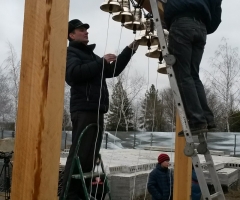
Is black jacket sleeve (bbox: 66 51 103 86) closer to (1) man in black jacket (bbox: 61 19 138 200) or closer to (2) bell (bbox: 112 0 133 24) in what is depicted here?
(1) man in black jacket (bbox: 61 19 138 200)

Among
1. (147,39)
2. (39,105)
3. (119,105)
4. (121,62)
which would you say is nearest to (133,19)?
(147,39)

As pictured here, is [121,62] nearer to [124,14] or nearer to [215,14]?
[124,14]

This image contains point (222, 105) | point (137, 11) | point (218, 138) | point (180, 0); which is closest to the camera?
point (180, 0)

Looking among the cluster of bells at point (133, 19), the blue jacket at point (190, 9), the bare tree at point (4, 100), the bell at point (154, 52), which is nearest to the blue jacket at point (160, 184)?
the bell at point (154, 52)

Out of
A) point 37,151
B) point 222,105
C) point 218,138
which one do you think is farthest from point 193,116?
point 222,105

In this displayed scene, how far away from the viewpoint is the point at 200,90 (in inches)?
124

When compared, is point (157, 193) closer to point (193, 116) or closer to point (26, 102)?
point (193, 116)

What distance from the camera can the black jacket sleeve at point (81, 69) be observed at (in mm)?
3521

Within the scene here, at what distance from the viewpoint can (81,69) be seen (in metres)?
3.52

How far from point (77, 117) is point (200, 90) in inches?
46.3

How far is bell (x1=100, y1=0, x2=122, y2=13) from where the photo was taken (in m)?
4.27

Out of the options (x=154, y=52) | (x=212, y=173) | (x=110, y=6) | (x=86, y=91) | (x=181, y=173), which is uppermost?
(x=110, y=6)

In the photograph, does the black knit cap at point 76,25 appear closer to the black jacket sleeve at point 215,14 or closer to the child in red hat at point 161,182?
the black jacket sleeve at point 215,14

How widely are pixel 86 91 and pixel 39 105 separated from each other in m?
1.45
